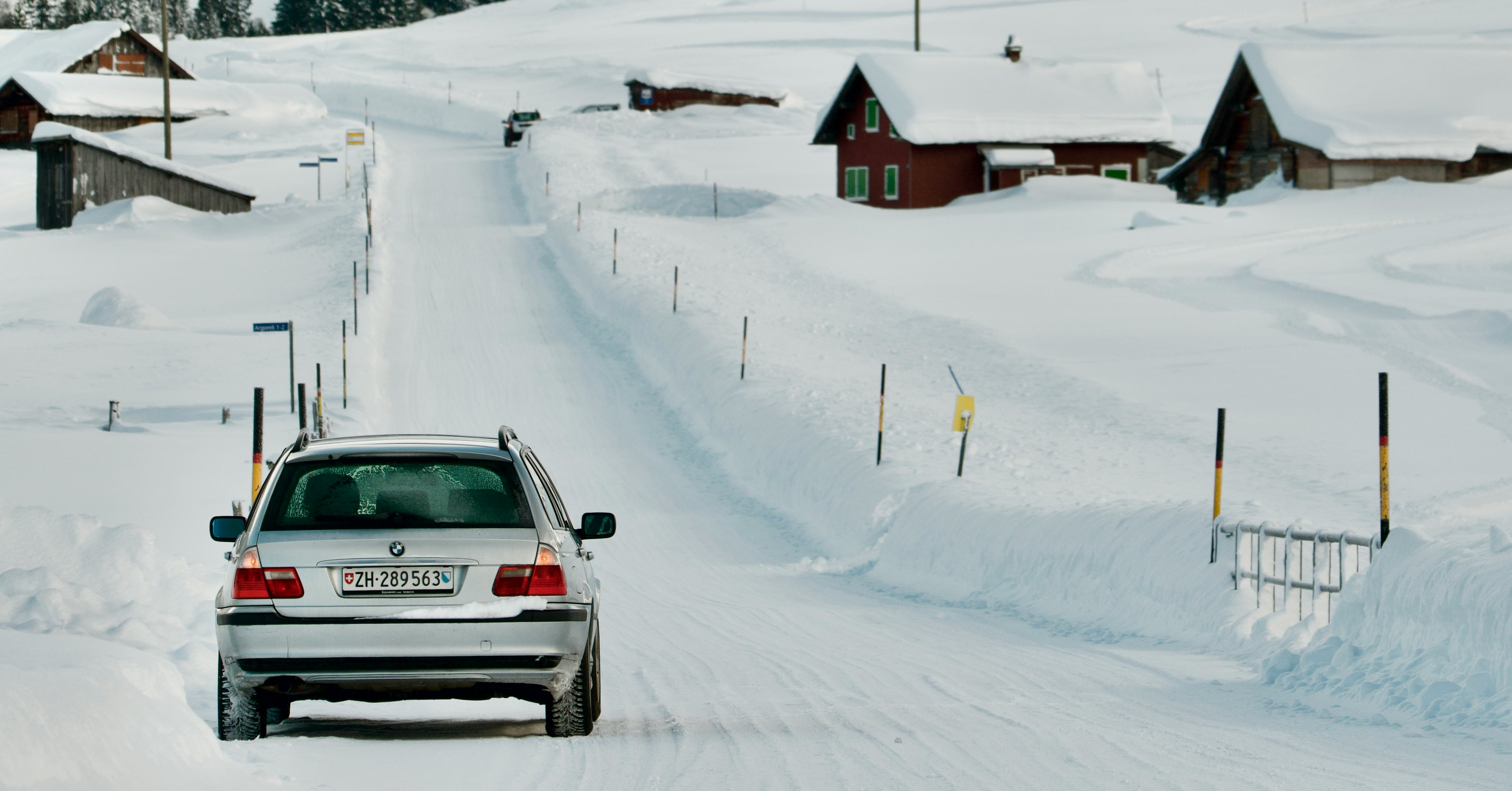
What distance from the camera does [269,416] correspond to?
22703 mm

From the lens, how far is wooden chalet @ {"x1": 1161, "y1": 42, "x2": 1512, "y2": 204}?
47688 mm

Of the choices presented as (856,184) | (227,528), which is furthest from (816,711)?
(856,184)

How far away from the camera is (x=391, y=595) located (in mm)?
6723

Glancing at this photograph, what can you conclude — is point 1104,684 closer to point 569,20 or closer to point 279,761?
point 279,761

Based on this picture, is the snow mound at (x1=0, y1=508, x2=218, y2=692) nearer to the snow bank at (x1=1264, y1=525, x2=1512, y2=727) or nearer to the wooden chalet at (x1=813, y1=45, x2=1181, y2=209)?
the snow bank at (x1=1264, y1=525, x2=1512, y2=727)

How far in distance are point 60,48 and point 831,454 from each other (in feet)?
267

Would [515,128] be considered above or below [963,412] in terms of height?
above

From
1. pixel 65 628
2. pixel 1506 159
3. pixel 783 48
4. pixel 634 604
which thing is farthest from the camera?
pixel 783 48

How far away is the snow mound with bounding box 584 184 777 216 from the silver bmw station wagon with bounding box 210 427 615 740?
46.5 metres

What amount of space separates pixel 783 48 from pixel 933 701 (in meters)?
109

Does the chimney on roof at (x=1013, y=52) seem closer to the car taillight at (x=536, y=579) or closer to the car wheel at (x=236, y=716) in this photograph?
the car taillight at (x=536, y=579)

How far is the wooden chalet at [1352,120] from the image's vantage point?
47.7 meters

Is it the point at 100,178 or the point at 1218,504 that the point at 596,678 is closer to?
the point at 1218,504

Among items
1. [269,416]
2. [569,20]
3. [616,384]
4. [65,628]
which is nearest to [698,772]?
[65,628]
